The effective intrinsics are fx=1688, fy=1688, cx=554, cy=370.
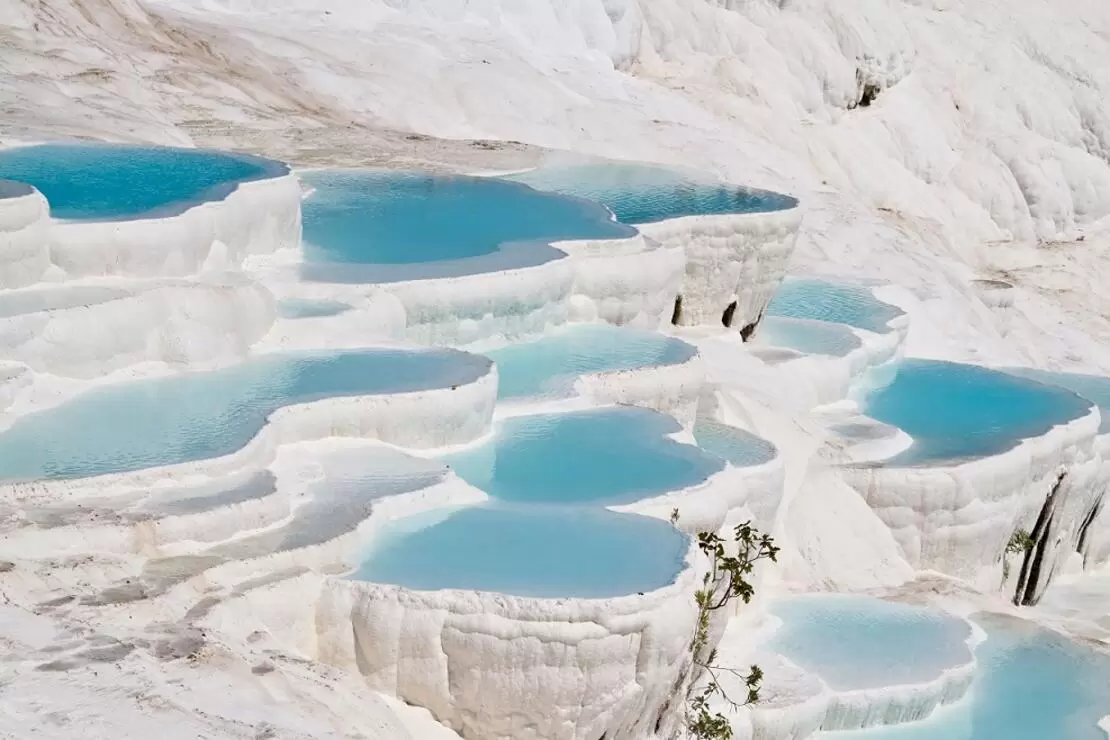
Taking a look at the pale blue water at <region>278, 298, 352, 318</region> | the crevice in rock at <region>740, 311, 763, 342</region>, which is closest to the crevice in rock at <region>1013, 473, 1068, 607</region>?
the crevice in rock at <region>740, 311, 763, 342</region>

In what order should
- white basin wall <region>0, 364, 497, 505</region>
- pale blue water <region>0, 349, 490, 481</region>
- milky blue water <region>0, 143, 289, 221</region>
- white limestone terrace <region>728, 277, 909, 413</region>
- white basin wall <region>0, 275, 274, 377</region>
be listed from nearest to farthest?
white basin wall <region>0, 364, 497, 505</region> < pale blue water <region>0, 349, 490, 481</region> < white basin wall <region>0, 275, 274, 377</region> < milky blue water <region>0, 143, 289, 221</region> < white limestone terrace <region>728, 277, 909, 413</region>

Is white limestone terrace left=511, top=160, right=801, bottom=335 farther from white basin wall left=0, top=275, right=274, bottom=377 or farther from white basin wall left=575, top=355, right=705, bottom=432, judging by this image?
white basin wall left=0, top=275, right=274, bottom=377

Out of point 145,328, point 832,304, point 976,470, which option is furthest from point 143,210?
point 832,304

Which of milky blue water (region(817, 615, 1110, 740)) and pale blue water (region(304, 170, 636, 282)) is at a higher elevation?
pale blue water (region(304, 170, 636, 282))

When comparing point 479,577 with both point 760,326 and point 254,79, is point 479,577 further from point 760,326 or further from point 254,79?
point 254,79

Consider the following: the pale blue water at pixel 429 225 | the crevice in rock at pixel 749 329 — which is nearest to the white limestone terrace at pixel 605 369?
the pale blue water at pixel 429 225

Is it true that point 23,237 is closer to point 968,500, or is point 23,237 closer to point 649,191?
point 968,500

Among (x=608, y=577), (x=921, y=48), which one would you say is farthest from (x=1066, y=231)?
(x=608, y=577)
